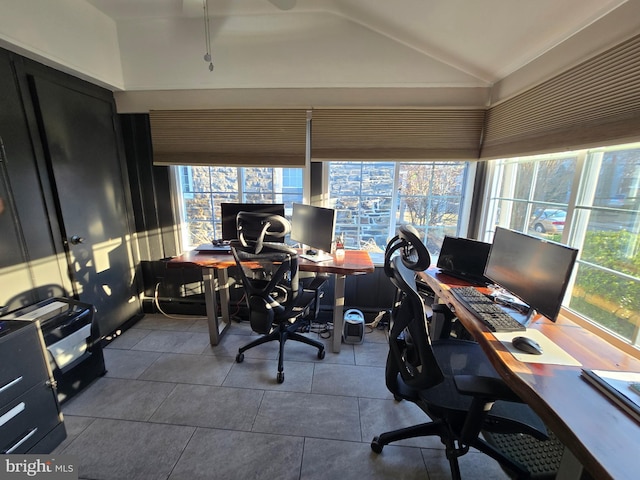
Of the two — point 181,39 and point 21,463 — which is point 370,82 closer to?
point 181,39

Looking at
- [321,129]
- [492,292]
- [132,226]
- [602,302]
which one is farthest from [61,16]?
[602,302]

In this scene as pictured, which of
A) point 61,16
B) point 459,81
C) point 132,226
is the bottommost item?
point 132,226

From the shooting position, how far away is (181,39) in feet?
7.61

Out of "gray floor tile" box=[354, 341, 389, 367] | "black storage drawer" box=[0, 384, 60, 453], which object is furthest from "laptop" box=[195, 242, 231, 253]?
"gray floor tile" box=[354, 341, 389, 367]

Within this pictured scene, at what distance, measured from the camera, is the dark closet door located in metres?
1.99

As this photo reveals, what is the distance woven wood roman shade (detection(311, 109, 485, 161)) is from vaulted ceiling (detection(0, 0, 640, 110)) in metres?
0.11

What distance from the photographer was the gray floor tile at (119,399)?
67.4 inches

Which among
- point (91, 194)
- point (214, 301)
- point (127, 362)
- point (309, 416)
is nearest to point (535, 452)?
point (309, 416)

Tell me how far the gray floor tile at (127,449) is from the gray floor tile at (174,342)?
2.40 ft

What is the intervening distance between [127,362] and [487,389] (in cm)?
255

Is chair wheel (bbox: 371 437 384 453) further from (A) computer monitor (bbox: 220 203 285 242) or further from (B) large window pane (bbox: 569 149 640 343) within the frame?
(A) computer monitor (bbox: 220 203 285 242)

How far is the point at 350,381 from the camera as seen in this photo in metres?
2.02

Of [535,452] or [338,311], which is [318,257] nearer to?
[338,311]

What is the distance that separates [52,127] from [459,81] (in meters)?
3.18
